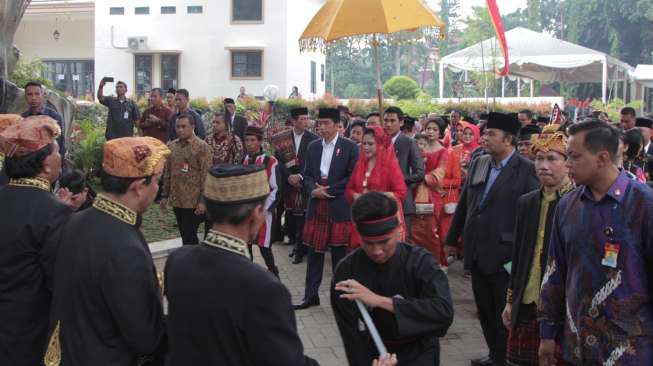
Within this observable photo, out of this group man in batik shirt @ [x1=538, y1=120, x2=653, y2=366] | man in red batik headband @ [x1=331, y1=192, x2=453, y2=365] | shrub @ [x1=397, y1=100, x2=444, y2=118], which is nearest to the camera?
man in red batik headband @ [x1=331, y1=192, x2=453, y2=365]

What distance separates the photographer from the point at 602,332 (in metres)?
3.66

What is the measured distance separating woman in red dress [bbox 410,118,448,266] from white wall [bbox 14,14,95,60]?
33791mm

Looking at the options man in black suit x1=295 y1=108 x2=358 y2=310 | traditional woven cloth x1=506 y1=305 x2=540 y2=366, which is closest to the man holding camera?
man in black suit x1=295 y1=108 x2=358 y2=310

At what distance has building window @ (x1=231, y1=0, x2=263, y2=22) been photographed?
1378 inches

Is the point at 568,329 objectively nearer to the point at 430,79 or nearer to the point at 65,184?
the point at 65,184

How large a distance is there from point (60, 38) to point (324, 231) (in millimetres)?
35895

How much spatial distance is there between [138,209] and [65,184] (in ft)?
7.78

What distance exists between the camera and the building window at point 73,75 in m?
40.3

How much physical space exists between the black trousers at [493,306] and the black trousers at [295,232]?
4.53 metres

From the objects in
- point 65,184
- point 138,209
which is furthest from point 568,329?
point 65,184

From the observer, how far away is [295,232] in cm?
1178

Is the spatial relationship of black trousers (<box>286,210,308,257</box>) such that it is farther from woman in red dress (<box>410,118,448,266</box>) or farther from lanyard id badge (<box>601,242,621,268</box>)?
lanyard id badge (<box>601,242,621,268</box>)

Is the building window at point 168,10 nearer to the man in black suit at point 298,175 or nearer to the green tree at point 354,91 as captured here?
the man in black suit at point 298,175

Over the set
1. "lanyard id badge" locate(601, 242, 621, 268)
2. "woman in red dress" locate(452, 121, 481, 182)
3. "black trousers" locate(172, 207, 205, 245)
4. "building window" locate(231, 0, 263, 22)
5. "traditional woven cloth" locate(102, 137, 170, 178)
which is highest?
"building window" locate(231, 0, 263, 22)
